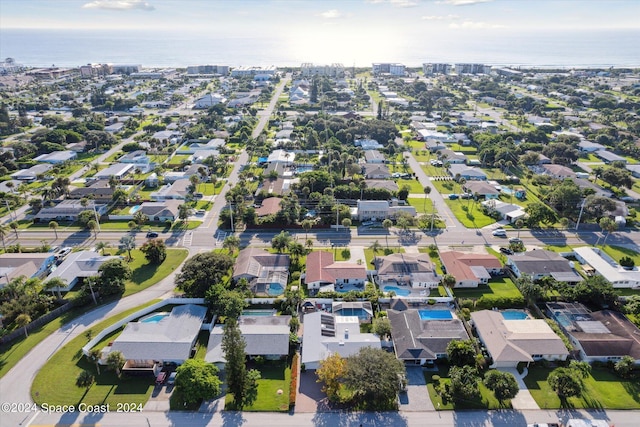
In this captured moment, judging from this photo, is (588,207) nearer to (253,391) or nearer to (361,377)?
(361,377)

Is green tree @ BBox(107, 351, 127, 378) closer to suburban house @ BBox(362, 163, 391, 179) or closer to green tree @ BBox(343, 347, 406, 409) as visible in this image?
green tree @ BBox(343, 347, 406, 409)

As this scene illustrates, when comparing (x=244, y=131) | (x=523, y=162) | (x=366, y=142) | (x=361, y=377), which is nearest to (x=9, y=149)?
(x=244, y=131)

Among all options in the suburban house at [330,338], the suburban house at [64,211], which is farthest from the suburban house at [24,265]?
the suburban house at [330,338]

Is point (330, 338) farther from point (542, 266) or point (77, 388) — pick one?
point (542, 266)

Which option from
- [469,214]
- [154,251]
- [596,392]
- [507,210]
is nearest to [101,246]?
[154,251]

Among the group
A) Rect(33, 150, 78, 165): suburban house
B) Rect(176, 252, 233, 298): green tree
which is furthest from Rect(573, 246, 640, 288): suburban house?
Rect(33, 150, 78, 165): suburban house

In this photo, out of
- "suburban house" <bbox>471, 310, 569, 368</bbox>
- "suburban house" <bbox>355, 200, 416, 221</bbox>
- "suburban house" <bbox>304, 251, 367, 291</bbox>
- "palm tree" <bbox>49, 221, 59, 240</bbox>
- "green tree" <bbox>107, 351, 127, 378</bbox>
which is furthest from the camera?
"suburban house" <bbox>355, 200, 416, 221</bbox>
